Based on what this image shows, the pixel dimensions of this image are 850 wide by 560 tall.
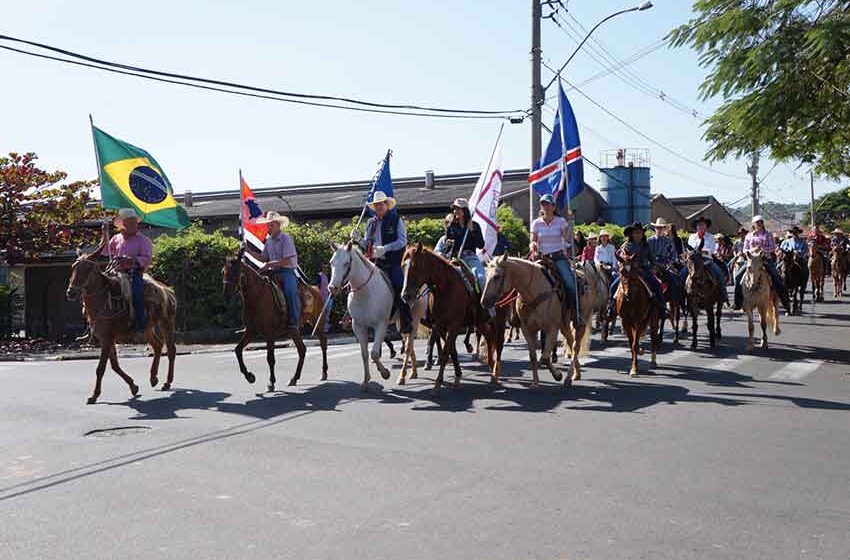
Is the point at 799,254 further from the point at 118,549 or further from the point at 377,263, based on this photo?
the point at 118,549

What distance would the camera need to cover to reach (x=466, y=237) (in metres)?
13.9

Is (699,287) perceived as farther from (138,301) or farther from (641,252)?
(138,301)

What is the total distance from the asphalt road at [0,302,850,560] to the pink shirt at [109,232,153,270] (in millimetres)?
2016

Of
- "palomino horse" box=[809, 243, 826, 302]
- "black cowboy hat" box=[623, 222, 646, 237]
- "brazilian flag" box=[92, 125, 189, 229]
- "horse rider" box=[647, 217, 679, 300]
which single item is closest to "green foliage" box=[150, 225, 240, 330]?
"brazilian flag" box=[92, 125, 189, 229]

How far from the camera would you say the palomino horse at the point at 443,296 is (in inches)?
460

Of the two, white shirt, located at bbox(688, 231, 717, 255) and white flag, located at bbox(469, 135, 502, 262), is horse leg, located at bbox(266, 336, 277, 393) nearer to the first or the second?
A: white flag, located at bbox(469, 135, 502, 262)

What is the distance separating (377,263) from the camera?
13.2 metres

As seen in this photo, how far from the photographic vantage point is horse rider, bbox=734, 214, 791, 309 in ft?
57.1

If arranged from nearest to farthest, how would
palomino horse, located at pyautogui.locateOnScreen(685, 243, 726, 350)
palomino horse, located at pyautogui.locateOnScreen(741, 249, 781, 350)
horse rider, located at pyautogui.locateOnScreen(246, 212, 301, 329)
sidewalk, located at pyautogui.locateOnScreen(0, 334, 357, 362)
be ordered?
1. horse rider, located at pyautogui.locateOnScreen(246, 212, 301, 329)
2. palomino horse, located at pyautogui.locateOnScreen(741, 249, 781, 350)
3. palomino horse, located at pyautogui.locateOnScreen(685, 243, 726, 350)
4. sidewalk, located at pyautogui.locateOnScreen(0, 334, 357, 362)

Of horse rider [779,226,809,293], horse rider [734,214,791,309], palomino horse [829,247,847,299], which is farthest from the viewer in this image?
palomino horse [829,247,847,299]

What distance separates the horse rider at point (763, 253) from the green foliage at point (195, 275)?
12.6 metres

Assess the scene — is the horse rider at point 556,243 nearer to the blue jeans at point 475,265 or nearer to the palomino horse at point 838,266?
the blue jeans at point 475,265

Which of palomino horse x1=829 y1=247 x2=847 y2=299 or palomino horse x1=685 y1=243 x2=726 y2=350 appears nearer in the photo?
palomino horse x1=685 y1=243 x2=726 y2=350

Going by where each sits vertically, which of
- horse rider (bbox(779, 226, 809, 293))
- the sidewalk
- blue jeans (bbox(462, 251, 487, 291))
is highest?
horse rider (bbox(779, 226, 809, 293))
